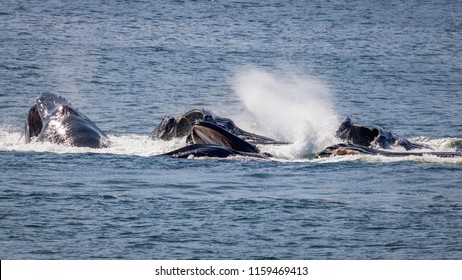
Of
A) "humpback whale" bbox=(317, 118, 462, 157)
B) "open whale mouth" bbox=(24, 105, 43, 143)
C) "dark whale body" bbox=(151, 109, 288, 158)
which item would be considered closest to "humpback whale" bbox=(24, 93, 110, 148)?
"open whale mouth" bbox=(24, 105, 43, 143)

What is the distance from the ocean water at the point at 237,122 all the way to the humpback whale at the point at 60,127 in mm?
571

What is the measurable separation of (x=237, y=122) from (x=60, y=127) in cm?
1127

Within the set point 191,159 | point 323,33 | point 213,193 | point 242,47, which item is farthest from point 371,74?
point 213,193

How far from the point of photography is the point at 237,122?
46250 millimetres

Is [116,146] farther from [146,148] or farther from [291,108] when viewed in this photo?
[291,108]

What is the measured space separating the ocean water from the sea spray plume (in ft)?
0.30

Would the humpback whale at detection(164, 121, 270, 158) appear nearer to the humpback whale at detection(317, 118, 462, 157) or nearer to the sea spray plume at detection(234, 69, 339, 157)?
the sea spray plume at detection(234, 69, 339, 157)

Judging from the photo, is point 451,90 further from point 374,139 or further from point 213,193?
point 213,193

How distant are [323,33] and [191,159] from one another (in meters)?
48.1

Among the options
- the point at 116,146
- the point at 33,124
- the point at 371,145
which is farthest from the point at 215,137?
the point at 33,124

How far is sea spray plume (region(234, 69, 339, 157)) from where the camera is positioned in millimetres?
36438

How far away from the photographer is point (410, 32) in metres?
83.8

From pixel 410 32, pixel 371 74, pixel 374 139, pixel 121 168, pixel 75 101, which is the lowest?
A: pixel 121 168

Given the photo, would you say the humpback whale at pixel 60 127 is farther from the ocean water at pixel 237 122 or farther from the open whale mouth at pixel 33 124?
the ocean water at pixel 237 122
